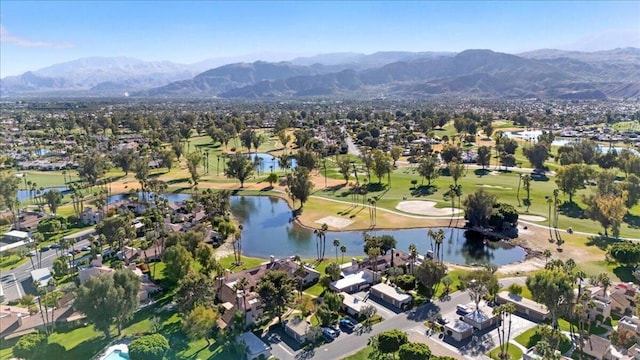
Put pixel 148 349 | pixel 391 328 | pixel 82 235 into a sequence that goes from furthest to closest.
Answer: pixel 82 235, pixel 391 328, pixel 148 349

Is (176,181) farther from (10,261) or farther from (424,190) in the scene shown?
(424,190)

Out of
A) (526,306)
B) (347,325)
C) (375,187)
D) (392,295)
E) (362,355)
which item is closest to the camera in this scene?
(362,355)

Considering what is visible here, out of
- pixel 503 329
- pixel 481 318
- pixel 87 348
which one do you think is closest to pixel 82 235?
pixel 87 348

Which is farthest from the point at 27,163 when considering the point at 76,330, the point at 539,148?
the point at 539,148

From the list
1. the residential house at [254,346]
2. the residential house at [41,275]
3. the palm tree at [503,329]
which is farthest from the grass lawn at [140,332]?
the palm tree at [503,329]

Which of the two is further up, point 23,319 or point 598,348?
point 598,348

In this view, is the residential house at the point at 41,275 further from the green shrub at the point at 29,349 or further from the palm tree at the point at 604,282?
the palm tree at the point at 604,282

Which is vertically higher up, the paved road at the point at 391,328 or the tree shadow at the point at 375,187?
the tree shadow at the point at 375,187

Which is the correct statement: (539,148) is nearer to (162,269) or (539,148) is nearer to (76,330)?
(162,269)
